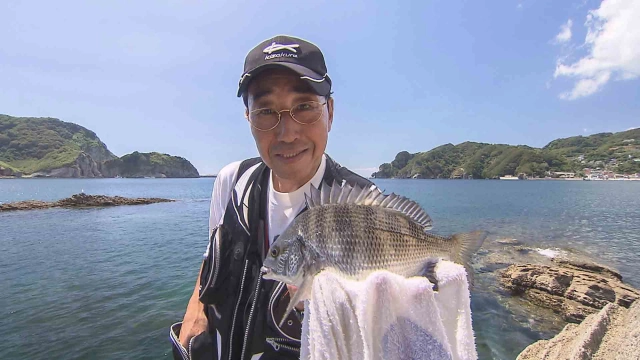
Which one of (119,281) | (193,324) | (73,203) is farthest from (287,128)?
(73,203)

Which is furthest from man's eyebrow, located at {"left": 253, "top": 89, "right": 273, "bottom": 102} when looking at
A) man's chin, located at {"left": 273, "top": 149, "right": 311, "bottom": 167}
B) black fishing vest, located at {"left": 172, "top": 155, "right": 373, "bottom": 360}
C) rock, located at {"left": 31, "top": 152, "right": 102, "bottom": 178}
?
rock, located at {"left": 31, "top": 152, "right": 102, "bottom": 178}

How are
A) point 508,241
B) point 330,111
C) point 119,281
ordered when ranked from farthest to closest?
point 508,241
point 119,281
point 330,111

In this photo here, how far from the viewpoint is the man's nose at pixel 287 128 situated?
7.16ft

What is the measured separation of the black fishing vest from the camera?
2203 millimetres

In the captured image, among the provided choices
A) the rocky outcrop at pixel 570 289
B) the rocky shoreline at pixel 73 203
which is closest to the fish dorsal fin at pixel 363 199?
the rocky outcrop at pixel 570 289

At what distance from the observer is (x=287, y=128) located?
2184 mm

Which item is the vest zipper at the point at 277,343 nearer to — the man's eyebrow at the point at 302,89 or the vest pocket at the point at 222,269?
the vest pocket at the point at 222,269

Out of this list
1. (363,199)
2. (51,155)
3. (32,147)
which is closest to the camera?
(363,199)

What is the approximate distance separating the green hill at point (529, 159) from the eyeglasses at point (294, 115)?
180866 mm

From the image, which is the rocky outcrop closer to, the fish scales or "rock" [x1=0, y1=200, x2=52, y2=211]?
the fish scales

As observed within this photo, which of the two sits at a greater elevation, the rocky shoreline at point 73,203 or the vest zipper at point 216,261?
the vest zipper at point 216,261

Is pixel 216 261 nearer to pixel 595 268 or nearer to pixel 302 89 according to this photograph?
pixel 302 89

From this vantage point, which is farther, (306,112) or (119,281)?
(119,281)

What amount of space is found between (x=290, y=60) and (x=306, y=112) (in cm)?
36
